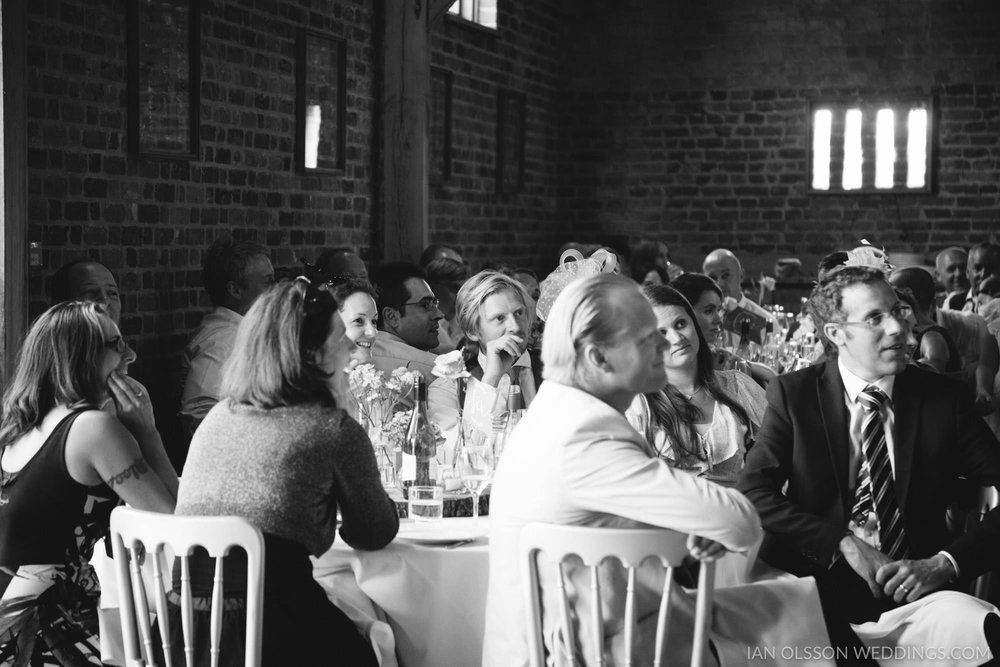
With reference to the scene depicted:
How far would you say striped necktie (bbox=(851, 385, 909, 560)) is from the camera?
305cm

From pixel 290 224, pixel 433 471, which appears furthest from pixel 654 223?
pixel 433 471

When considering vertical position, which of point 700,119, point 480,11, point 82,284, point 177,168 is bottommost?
point 82,284

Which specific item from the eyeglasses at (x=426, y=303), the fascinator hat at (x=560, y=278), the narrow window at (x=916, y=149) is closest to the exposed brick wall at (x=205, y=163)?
the eyeglasses at (x=426, y=303)

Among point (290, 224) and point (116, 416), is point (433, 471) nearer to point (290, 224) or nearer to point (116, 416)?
point (116, 416)

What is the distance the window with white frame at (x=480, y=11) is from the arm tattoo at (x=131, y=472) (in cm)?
767

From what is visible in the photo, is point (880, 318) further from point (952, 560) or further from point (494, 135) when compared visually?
point (494, 135)

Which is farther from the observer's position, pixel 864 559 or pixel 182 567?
pixel 864 559

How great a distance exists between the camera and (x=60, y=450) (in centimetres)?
298

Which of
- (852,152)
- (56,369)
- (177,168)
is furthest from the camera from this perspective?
(852,152)

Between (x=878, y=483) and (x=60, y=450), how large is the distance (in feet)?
6.39

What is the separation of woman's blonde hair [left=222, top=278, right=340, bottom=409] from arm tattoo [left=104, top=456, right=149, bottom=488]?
1.57ft

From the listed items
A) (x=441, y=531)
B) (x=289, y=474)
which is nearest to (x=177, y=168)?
(x=441, y=531)

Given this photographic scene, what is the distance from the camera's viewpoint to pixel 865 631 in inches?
114

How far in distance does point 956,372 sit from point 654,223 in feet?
25.1
